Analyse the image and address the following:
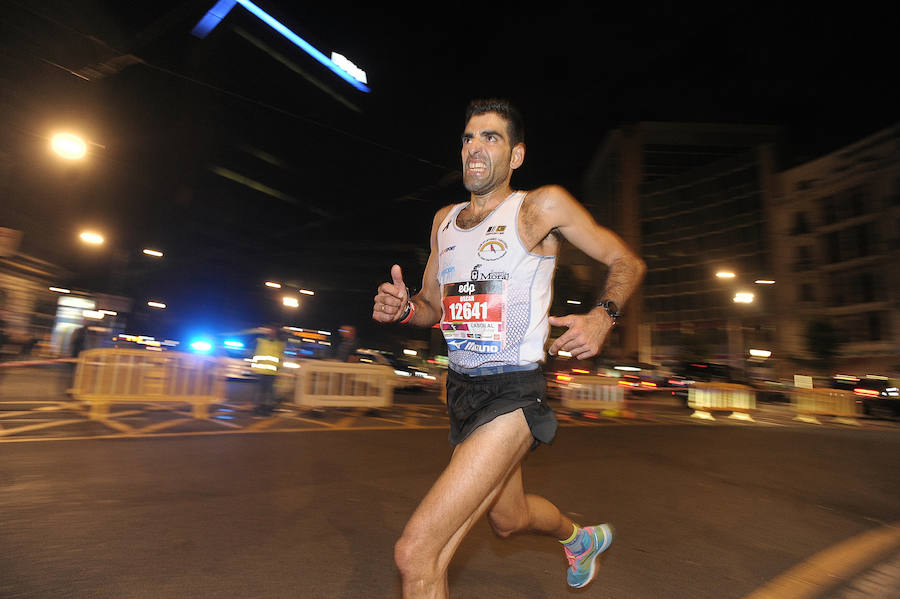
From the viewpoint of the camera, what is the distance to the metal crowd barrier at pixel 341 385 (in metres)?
10.4

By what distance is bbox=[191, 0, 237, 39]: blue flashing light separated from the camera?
65.2ft

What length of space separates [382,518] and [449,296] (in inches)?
83.0

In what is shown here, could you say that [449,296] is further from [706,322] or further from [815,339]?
[706,322]

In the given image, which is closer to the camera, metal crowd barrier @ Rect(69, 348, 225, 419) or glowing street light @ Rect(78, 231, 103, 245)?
metal crowd barrier @ Rect(69, 348, 225, 419)

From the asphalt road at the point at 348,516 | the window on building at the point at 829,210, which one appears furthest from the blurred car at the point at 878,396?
the window on building at the point at 829,210

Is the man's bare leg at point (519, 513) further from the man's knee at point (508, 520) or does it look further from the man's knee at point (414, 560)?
the man's knee at point (414, 560)

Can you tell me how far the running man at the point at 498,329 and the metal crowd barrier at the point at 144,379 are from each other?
756 centimetres

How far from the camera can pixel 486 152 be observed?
2299 millimetres

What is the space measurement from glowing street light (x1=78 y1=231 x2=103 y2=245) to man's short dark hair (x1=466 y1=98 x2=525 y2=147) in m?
27.1

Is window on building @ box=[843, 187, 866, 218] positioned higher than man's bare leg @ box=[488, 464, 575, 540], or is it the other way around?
window on building @ box=[843, 187, 866, 218]

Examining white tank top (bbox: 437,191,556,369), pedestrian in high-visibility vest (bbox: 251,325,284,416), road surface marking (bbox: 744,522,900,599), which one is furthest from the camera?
pedestrian in high-visibility vest (bbox: 251,325,284,416)

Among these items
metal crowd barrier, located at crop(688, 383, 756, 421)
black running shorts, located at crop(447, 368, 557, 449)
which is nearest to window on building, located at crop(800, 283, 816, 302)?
metal crowd barrier, located at crop(688, 383, 756, 421)

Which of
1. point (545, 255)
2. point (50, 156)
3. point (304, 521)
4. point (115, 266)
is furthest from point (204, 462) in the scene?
point (115, 266)

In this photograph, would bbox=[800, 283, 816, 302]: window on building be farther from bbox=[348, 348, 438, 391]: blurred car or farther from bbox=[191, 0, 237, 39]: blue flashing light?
bbox=[191, 0, 237, 39]: blue flashing light
